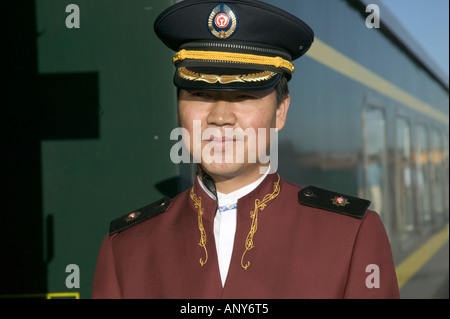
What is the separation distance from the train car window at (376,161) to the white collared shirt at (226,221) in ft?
7.66

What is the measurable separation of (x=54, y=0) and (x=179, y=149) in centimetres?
81

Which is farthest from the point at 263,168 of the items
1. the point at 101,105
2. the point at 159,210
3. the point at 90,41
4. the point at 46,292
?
the point at 46,292

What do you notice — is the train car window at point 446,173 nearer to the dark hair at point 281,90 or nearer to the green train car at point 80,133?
the green train car at point 80,133

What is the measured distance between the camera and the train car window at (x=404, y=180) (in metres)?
5.12

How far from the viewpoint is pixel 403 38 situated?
5109 millimetres

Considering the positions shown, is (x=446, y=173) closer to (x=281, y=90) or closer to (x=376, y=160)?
(x=376, y=160)

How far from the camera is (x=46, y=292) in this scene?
2283 mm

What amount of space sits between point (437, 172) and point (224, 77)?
24.8ft

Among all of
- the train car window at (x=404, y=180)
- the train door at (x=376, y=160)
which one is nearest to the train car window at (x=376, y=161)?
the train door at (x=376, y=160)

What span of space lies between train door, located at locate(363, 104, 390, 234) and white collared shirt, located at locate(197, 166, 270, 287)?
2.31m

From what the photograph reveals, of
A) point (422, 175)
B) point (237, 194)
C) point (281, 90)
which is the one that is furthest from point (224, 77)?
point (422, 175)

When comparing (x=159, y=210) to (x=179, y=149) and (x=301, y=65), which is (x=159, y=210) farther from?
(x=301, y=65)

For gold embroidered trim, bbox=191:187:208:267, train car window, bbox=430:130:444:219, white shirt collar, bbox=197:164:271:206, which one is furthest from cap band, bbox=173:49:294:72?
train car window, bbox=430:130:444:219

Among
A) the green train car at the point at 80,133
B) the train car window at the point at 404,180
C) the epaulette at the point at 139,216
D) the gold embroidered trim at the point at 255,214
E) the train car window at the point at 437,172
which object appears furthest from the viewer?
the train car window at the point at 437,172
